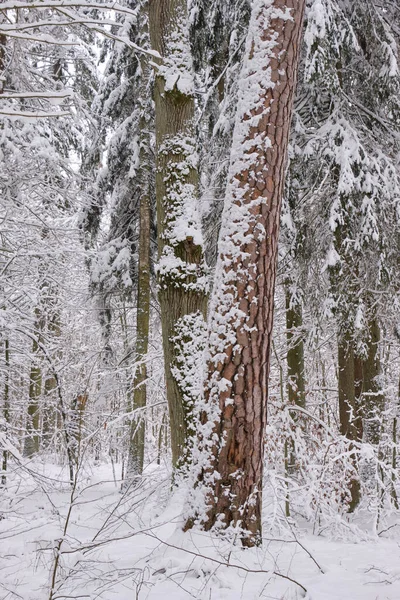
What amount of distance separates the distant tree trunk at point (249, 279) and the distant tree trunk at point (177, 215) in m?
1.00

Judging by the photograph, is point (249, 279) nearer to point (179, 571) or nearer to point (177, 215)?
point (177, 215)

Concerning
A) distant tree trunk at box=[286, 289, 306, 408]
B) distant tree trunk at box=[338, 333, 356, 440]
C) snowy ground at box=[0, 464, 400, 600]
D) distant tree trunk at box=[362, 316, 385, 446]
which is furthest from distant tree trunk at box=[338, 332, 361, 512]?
snowy ground at box=[0, 464, 400, 600]

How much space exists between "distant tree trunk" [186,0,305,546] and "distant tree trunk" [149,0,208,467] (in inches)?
39.3

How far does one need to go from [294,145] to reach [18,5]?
577 cm

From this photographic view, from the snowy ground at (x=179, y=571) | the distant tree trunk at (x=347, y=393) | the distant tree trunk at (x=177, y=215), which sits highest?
the distant tree trunk at (x=177, y=215)

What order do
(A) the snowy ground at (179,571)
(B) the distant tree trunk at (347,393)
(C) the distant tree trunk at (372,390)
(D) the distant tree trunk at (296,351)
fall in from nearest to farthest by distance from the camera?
(A) the snowy ground at (179,571) < (B) the distant tree trunk at (347,393) < (C) the distant tree trunk at (372,390) < (D) the distant tree trunk at (296,351)

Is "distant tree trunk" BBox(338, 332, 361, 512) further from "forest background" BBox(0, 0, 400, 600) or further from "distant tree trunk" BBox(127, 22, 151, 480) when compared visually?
"distant tree trunk" BBox(127, 22, 151, 480)

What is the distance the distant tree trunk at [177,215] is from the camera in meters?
4.16

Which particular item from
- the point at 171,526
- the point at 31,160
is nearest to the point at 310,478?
the point at 171,526

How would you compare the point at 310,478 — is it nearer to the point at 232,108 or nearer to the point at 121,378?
Result: the point at 232,108

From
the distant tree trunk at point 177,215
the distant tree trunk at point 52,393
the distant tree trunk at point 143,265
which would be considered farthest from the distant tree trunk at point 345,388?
the distant tree trunk at point 52,393

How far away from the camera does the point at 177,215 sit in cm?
433

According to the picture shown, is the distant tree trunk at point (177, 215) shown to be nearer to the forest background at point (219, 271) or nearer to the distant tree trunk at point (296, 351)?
the forest background at point (219, 271)

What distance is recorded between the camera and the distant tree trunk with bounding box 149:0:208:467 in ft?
13.7
